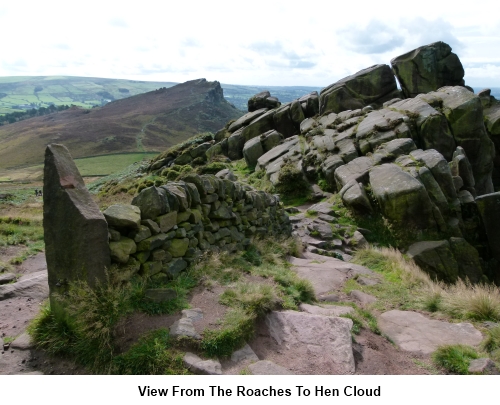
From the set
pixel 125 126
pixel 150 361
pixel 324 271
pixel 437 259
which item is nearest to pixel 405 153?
pixel 437 259

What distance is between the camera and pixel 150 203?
757cm

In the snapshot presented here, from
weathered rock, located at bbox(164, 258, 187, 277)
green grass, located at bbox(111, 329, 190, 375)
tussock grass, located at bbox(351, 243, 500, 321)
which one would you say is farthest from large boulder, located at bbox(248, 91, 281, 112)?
green grass, located at bbox(111, 329, 190, 375)

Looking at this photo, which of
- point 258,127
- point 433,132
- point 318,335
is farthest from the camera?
point 258,127

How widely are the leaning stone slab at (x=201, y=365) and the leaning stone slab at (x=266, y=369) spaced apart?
548mm

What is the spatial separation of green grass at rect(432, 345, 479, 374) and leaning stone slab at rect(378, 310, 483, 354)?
1.15ft

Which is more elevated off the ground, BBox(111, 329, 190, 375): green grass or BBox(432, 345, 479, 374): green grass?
BBox(111, 329, 190, 375): green grass

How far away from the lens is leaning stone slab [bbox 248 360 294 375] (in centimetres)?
577

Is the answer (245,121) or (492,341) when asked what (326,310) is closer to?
(492,341)

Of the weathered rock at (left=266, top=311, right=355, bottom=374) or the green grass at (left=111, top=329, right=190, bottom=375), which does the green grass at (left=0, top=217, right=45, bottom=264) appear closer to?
the green grass at (left=111, top=329, right=190, bottom=375)

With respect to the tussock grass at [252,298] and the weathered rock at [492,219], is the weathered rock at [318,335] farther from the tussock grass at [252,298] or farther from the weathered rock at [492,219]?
the weathered rock at [492,219]

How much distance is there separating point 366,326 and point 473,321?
7.87 feet

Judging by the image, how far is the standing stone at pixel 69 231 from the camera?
6.31 m

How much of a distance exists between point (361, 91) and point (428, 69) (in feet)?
22.0

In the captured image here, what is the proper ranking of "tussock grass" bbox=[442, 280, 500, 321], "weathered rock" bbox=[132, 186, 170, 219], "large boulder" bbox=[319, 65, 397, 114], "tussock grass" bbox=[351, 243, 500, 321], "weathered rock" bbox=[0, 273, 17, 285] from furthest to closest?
"large boulder" bbox=[319, 65, 397, 114] → "weathered rock" bbox=[0, 273, 17, 285] → "tussock grass" bbox=[351, 243, 500, 321] → "tussock grass" bbox=[442, 280, 500, 321] → "weathered rock" bbox=[132, 186, 170, 219]
